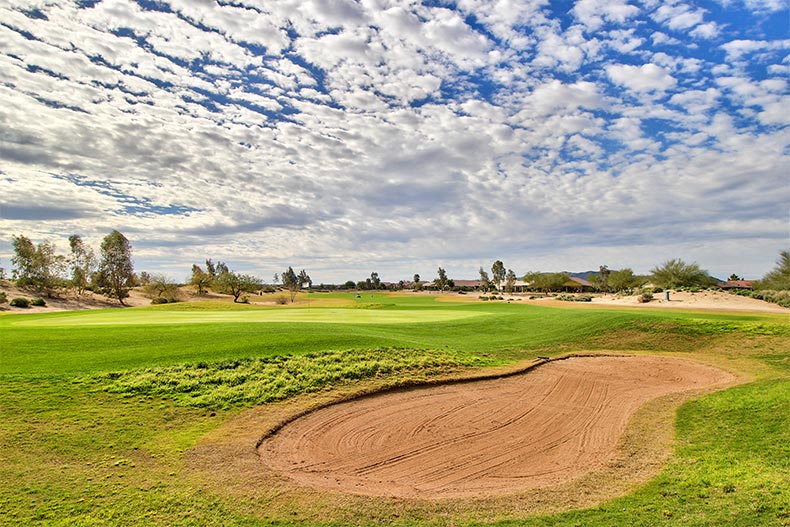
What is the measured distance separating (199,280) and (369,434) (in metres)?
92.9

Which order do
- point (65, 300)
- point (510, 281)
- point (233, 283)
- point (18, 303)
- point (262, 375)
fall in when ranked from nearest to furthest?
point (262, 375), point (18, 303), point (65, 300), point (233, 283), point (510, 281)

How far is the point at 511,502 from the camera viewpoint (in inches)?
302

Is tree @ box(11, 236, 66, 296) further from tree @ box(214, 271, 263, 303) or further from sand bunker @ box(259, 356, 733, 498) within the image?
sand bunker @ box(259, 356, 733, 498)

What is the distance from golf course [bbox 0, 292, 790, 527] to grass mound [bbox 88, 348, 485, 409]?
0.25 ft

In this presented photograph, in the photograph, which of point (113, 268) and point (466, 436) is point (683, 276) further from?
point (113, 268)

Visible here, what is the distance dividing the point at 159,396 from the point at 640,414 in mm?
15080

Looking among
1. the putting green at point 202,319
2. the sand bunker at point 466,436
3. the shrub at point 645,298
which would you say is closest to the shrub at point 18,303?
the putting green at point 202,319

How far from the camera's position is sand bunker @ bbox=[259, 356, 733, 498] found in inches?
347

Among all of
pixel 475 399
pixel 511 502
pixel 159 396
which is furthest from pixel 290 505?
pixel 475 399

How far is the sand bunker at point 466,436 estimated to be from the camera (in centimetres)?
881

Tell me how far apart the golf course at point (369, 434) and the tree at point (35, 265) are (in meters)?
64.7

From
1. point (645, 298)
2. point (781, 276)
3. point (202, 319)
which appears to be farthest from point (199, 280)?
point (781, 276)

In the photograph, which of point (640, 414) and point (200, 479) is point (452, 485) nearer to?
point (200, 479)

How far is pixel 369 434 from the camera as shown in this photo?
11125 millimetres
